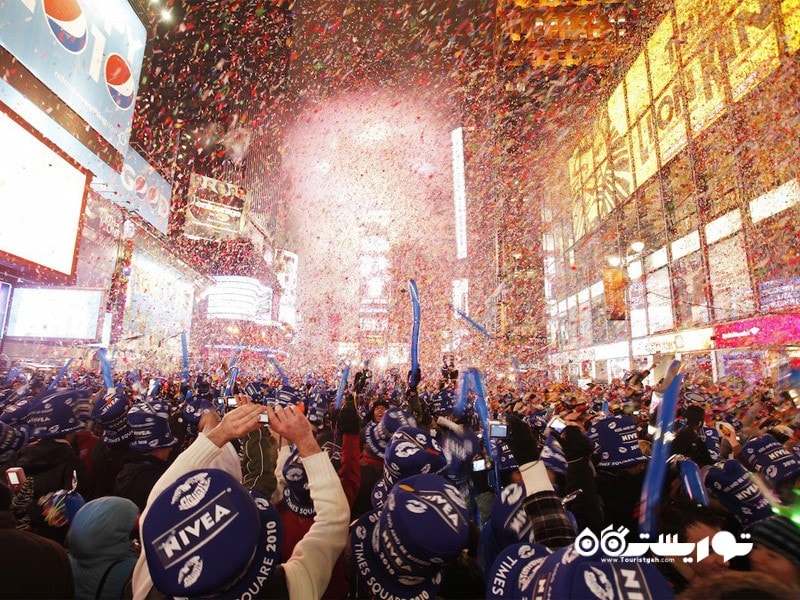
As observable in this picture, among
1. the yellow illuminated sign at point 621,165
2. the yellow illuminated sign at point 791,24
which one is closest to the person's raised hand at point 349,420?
the yellow illuminated sign at point 791,24

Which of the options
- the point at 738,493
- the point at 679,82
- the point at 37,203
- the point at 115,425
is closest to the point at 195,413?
Result: the point at 115,425

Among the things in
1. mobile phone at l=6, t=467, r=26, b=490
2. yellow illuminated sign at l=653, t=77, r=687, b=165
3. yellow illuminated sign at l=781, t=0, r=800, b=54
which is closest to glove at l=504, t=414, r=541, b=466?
mobile phone at l=6, t=467, r=26, b=490

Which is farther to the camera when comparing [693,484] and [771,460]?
[771,460]

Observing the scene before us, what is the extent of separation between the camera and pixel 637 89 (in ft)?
99.8

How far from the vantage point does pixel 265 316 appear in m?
78.1

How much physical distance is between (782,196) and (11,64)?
2810 centimetres

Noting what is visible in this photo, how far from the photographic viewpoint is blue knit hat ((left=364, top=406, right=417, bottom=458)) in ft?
13.4

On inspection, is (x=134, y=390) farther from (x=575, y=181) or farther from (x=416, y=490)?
(x=575, y=181)

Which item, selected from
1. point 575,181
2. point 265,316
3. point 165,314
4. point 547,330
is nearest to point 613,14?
point 575,181

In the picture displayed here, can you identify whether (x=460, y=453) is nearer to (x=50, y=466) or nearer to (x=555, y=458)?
(x=555, y=458)

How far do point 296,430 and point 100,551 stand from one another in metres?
1.14

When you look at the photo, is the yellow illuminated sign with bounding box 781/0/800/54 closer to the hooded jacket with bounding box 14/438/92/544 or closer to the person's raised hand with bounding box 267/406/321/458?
the person's raised hand with bounding box 267/406/321/458

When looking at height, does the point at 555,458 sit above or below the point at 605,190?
below

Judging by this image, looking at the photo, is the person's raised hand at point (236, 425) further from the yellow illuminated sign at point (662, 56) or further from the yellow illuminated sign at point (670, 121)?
the yellow illuminated sign at point (662, 56)
